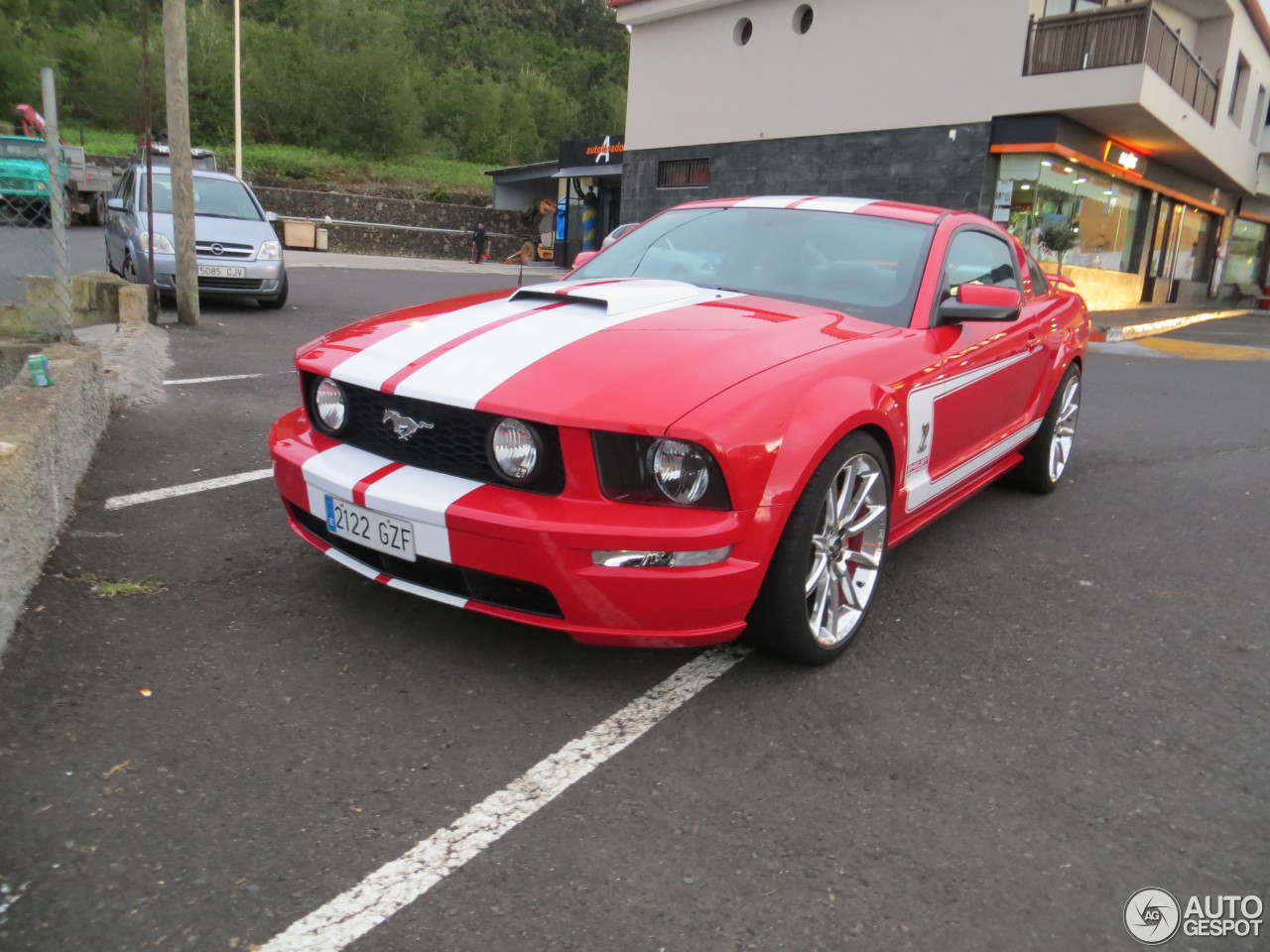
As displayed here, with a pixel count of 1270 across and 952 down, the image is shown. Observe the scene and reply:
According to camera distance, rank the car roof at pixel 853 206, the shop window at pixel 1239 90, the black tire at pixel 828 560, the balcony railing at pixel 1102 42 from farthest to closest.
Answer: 1. the shop window at pixel 1239 90
2. the balcony railing at pixel 1102 42
3. the car roof at pixel 853 206
4. the black tire at pixel 828 560

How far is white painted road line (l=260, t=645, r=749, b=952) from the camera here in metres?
1.80

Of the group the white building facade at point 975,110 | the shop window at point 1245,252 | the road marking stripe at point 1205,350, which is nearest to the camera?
the road marking stripe at point 1205,350

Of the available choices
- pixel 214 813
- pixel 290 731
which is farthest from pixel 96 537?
pixel 214 813

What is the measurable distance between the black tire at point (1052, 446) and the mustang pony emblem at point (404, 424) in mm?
3379

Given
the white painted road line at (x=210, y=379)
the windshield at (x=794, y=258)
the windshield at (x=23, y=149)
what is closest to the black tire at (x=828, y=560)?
the windshield at (x=794, y=258)

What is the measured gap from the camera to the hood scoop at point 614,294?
3217mm

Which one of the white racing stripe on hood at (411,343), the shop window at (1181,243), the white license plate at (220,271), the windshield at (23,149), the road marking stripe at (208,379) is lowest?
→ the road marking stripe at (208,379)

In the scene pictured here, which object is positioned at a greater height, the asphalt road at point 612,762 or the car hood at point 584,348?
the car hood at point 584,348

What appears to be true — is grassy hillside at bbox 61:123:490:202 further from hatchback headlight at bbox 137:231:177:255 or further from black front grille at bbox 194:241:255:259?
hatchback headlight at bbox 137:231:177:255

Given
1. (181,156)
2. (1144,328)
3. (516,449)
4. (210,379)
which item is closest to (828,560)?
(516,449)

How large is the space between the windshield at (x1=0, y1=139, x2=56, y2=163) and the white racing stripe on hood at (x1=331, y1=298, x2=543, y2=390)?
357 cm

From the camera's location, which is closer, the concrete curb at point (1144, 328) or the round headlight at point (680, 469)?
the round headlight at point (680, 469)

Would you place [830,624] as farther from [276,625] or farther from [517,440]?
[276,625]

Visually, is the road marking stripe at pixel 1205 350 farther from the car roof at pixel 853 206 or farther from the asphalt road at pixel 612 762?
the asphalt road at pixel 612 762
